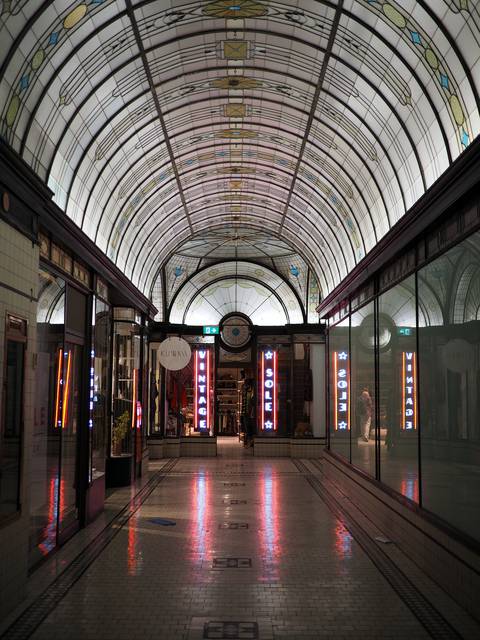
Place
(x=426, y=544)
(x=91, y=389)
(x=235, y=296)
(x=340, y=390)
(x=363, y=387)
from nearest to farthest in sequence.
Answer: (x=426, y=544) < (x=91, y=389) < (x=363, y=387) < (x=340, y=390) < (x=235, y=296)

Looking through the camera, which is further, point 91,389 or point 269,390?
point 269,390

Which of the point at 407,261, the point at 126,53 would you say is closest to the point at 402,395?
the point at 407,261

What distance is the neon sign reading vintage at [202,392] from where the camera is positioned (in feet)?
73.2

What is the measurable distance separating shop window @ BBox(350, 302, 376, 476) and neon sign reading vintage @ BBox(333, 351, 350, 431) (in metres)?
0.65

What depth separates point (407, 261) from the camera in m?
9.50

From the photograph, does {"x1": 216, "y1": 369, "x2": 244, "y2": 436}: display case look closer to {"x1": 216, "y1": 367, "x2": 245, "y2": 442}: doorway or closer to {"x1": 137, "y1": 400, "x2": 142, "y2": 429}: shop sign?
{"x1": 216, "y1": 367, "x2": 245, "y2": 442}: doorway

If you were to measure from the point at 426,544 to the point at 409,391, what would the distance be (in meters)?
2.09

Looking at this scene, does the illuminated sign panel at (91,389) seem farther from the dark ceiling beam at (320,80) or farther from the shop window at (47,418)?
the dark ceiling beam at (320,80)

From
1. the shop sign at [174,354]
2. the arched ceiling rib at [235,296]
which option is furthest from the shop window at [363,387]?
the arched ceiling rib at [235,296]

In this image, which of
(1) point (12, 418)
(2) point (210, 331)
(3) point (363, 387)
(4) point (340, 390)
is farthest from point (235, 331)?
(1) point (12, 418)

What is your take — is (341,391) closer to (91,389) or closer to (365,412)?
(365,412)

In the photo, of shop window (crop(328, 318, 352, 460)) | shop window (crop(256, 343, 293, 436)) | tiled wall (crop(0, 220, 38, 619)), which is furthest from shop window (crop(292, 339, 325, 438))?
tiled wall (crop(0, 220, 38, 619))

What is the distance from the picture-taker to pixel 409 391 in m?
9.20

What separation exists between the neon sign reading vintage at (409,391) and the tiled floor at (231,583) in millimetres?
1806
